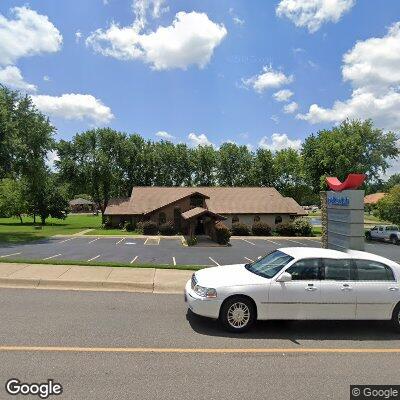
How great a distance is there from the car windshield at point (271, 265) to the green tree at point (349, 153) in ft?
128

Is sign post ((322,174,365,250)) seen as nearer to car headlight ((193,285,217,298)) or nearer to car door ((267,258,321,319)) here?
car door ((267,258,321,319))

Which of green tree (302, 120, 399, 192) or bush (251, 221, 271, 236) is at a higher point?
green tree (302, 120, 399, 192)

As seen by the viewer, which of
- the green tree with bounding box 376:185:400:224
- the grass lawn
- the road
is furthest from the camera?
the green tree with bounding box 376:185:400:224

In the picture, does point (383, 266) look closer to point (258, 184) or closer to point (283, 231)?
point (283, 231)

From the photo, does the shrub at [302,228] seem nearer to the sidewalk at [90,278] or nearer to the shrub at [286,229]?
the shrub at [286,229]

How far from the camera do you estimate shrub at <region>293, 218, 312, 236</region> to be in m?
44.8

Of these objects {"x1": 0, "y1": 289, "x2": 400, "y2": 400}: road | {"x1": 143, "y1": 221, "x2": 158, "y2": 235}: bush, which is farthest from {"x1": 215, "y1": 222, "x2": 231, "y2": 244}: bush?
{"x1": 0, "y1": 289, "x2": 400, "y2": 400}: road

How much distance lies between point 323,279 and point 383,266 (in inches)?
52.7

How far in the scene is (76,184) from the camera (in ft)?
226

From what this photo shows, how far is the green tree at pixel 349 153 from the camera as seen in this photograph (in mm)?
45938

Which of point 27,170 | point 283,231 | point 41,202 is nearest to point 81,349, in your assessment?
point 27,170

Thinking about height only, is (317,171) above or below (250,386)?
above

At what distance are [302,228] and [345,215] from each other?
34.3 metres

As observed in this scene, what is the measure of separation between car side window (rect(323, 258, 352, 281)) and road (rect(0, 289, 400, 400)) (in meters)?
1.05
